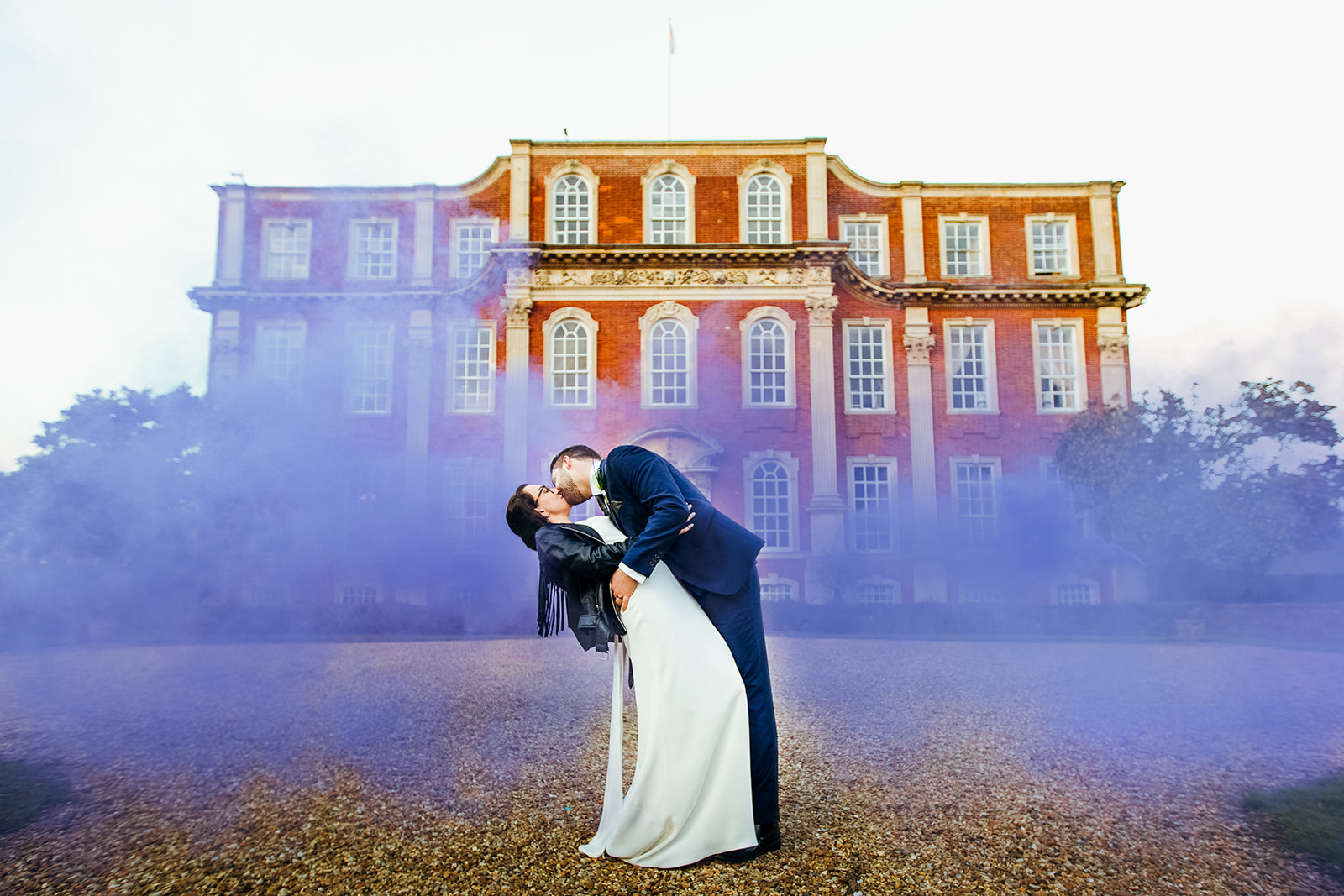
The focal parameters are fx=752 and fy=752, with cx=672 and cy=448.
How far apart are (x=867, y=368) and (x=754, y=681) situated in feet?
54.9

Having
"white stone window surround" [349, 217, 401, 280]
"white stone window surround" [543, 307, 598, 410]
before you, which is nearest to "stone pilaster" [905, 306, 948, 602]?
"white stone window surround" [543, 307, 598, 410]

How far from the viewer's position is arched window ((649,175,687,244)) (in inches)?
736

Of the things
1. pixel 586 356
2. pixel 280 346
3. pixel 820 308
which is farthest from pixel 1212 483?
pixel 280 346

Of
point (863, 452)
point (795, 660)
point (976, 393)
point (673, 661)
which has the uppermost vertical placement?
point (976, 393)

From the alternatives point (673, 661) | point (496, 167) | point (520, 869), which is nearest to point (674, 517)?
point (673, 661)

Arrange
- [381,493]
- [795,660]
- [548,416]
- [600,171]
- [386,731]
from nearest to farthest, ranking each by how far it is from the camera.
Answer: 1. [386,731]
2. [795,660]
3. [381,493]
4. [548,416]
5. [600,171]

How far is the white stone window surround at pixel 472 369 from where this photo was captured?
18.0 m

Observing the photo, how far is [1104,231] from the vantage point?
65.1ft

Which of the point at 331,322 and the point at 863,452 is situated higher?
the point at 331,322

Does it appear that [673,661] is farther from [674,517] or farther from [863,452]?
[863,452]

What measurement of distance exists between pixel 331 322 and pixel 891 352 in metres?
13.8

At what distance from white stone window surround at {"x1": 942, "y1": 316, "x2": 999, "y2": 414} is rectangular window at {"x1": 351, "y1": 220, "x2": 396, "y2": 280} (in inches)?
552

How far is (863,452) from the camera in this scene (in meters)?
18.5

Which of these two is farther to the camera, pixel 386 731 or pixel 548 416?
pixel 548 416
